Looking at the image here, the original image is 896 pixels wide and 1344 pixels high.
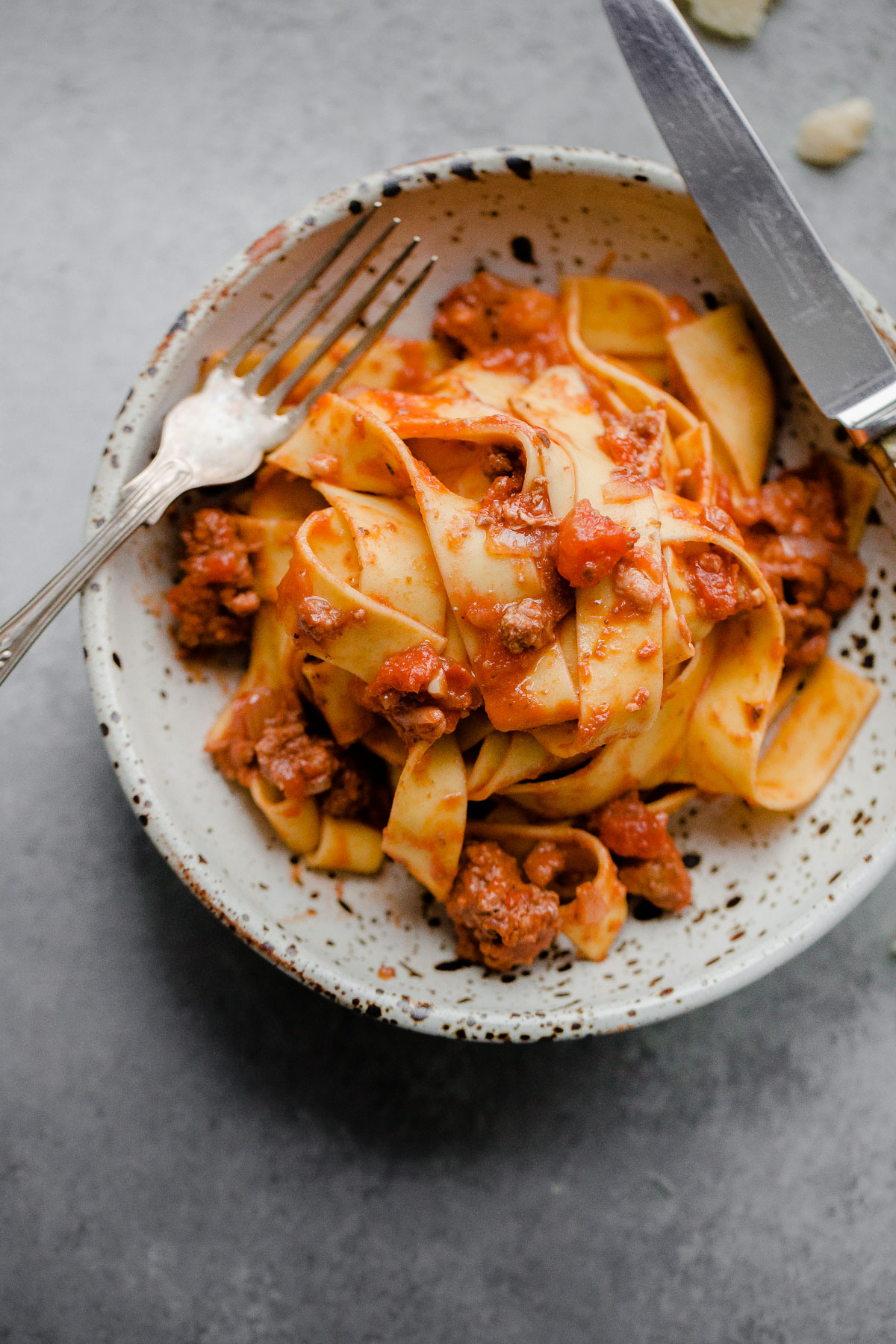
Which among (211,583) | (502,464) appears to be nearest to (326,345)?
(502,464)

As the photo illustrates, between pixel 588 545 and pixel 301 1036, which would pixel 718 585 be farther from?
pixel 301 1036

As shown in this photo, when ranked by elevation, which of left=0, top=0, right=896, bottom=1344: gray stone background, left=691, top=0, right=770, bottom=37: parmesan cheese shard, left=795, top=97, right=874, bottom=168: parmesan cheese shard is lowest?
left=0, top=0, right=896, bottom=1344: gray stone background

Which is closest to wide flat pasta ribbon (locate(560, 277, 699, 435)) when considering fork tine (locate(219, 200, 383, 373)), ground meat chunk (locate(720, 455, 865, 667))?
ground meat chunk (locate(720, 455, 865, 667))

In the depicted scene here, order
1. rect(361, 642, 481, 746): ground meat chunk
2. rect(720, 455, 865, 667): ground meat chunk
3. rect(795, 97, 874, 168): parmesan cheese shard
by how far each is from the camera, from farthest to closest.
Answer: rect(795, 97, 874, 168): parmesan cheese shard < rect(720, 455, 865, 667): ground meat chunk < rect(361, 642, 481, 746): ground meat chunk

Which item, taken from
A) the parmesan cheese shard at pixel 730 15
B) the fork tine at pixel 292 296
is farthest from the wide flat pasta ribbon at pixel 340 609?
the parmesan cheese shard at pixel 730 15

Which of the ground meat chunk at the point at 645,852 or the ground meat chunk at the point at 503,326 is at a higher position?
the ground meat chunk at the point at 503,326

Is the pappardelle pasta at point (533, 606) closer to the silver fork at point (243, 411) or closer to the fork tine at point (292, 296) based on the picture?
the silver fork at point (243, 411)

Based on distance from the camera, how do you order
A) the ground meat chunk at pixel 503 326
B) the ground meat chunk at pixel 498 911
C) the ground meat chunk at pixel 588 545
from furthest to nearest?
the ground meat chunk at pixel 503 326, the ground meat chunk at pixel 498 911, the ground meat chunk at pixel 588 545

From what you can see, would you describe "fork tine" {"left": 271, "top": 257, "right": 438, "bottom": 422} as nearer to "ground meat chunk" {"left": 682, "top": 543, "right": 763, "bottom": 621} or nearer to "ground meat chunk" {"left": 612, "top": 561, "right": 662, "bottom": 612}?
"ground meat chunk" {"left": 612, "top": 561, "right": 662, "bottom": 612}
